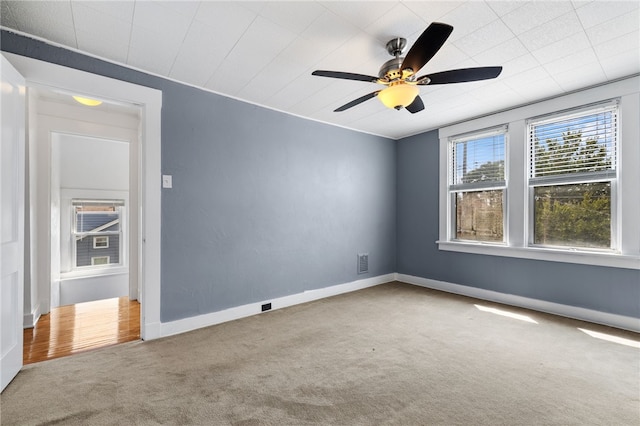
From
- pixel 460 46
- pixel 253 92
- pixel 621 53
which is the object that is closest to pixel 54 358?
pixel 253 92

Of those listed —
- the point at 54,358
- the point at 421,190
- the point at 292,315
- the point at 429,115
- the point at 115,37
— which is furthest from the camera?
the point at 421,190

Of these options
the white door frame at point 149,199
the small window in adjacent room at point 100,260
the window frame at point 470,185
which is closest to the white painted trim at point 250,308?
the white door frame at point 149,199

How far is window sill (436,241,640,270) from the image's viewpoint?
2.85m

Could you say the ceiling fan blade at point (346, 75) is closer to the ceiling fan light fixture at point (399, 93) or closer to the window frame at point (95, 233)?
the ceiling fan light fixture at point (399, 93)

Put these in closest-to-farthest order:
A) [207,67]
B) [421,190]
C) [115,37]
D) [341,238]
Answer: [115,37], [207,67], [341,238], [421,190]

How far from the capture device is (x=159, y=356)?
2.34 metres

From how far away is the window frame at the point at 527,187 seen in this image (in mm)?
2805

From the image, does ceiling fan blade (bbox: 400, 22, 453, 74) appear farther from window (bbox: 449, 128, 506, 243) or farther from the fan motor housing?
window (bbox: 449, 128, 506, 243)

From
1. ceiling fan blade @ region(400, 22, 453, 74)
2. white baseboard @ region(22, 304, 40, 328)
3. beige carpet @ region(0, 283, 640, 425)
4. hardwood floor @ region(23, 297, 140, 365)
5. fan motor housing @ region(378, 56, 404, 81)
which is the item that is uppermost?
fan motor housing @ region(378, 56, 404, 81)

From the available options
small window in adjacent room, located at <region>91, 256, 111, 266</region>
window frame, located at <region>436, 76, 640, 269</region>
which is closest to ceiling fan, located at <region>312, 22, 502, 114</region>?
window frame, located at <region>436, 76, 640, 269</region>

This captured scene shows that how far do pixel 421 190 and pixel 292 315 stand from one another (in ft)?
9.54

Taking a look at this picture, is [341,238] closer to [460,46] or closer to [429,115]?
[429,115]

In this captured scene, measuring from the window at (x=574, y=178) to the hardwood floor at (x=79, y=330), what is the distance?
475cm

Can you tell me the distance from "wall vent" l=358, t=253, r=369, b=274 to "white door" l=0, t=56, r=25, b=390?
3759 millimetres
